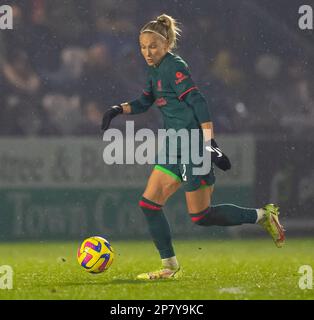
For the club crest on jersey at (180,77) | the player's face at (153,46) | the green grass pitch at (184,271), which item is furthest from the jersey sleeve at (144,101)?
the green grass pitch at (184,271)

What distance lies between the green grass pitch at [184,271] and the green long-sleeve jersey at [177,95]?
128 cm

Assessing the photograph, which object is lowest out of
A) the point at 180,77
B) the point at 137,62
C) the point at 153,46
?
the point at 180,77

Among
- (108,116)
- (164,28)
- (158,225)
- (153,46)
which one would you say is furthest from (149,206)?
(164,28)

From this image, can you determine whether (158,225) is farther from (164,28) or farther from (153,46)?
(164,28)

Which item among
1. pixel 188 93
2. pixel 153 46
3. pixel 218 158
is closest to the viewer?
pixel 218 158

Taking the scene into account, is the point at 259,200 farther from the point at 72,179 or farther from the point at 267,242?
the point at 72,179

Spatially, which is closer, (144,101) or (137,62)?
(144,101)

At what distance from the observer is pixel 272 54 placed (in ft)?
48.6

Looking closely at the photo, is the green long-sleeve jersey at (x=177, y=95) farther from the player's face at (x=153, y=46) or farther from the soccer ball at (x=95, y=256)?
the soccer ball at (x=95, y=256)

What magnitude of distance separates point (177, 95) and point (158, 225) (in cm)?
108

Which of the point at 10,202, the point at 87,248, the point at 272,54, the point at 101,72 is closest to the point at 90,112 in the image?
the point at 101,72

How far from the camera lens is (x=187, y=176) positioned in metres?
8.17

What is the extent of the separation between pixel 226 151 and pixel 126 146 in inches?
50.3

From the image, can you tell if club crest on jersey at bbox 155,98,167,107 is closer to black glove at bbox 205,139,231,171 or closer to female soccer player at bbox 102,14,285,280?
female soccer player at bbox 102,14,285,280
